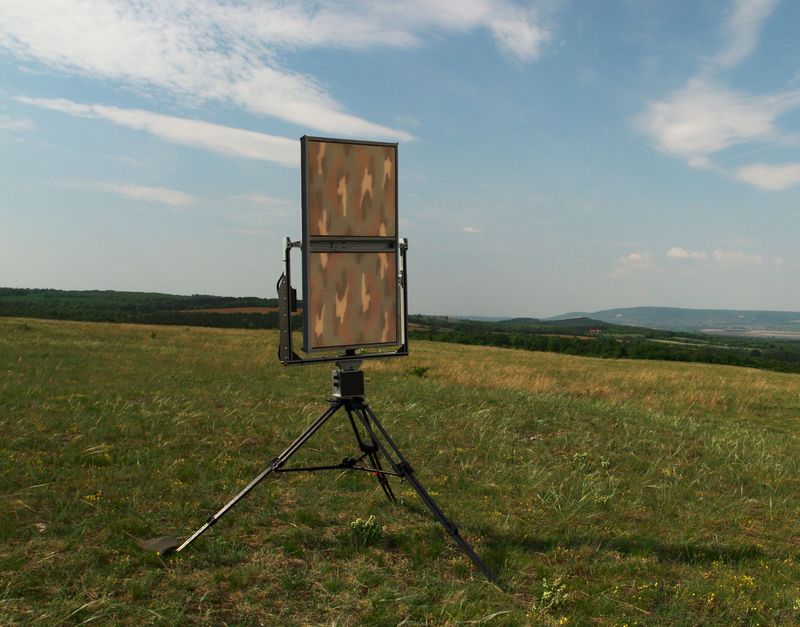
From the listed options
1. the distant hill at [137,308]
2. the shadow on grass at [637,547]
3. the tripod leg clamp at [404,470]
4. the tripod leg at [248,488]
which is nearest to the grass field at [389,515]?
the shadow on grass at [637,547]

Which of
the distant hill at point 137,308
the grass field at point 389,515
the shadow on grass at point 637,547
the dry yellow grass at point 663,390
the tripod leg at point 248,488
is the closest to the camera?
the grass field at point 389,515

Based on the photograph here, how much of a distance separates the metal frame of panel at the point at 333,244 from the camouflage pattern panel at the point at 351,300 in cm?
2

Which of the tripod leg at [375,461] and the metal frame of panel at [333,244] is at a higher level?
the metal frame of panel at [333,244]

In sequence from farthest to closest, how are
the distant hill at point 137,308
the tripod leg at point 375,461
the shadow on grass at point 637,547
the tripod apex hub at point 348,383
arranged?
the distant hill at point 137,308
the shadow on grass at point 637,547
the tripod leg at point 375,461
the tripod apex hub at point 348,383

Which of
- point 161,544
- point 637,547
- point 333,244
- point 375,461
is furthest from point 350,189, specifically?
point 637,547

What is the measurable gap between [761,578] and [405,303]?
495cm

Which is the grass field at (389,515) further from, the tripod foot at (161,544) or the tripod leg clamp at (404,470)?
the tripod leg clamp at (404,470)

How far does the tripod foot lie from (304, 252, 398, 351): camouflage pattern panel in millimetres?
2552

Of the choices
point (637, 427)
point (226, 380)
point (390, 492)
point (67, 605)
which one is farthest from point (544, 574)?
point (226, 380)

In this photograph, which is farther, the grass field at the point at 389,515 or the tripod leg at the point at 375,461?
the tripod leg at the point at 375,461

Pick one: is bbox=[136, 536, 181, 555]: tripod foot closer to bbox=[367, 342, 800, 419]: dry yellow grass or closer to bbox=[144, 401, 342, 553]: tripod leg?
bbox=[144, 401, 342, 553]: tripod leg

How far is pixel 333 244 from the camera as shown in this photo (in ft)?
20.0

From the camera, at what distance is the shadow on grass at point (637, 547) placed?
21.8 ft

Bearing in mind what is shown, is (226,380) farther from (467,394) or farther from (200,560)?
(200,560)
